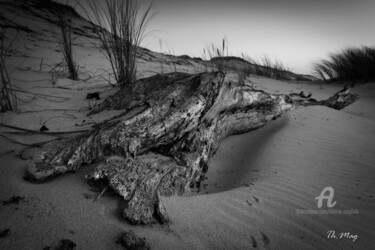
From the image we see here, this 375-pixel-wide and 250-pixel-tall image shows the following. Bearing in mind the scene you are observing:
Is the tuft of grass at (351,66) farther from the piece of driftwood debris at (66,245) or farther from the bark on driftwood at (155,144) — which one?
the piece of driftwood debris at (66,245)

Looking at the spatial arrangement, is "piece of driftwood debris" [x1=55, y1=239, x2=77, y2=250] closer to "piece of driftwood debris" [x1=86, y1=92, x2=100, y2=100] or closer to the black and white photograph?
the black and white photograph

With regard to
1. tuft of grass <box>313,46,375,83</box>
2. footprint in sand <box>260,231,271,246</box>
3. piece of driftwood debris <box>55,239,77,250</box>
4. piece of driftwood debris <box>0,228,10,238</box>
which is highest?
tuft of grass <box>313,46,375,83</box>

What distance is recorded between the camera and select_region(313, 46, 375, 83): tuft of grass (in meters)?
6.70

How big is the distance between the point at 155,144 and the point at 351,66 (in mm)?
7755

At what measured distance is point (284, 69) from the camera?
8445mm

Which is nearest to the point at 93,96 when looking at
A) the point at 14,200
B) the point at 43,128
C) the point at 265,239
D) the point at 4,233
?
the point at 43,128

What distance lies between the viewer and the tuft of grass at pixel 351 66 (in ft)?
22.0

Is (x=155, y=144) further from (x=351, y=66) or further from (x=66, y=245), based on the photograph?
(x=351, y=66)

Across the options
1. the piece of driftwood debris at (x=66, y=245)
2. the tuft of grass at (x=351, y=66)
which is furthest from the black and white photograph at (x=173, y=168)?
the tuft of grass at (x=351, y=66)

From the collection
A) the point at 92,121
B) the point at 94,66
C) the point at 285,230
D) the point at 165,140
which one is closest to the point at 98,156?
the point at 165,140

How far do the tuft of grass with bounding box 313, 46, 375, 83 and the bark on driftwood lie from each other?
634 centimetres

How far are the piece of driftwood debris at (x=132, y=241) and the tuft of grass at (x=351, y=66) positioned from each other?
8.10 m

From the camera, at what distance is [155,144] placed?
70.2 inches

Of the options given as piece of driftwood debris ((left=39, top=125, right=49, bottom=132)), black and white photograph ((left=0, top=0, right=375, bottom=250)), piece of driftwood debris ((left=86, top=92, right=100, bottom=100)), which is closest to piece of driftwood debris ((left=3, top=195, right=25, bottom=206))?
black and white photograph ((left=0, top=0, right=375, bottom=250))
